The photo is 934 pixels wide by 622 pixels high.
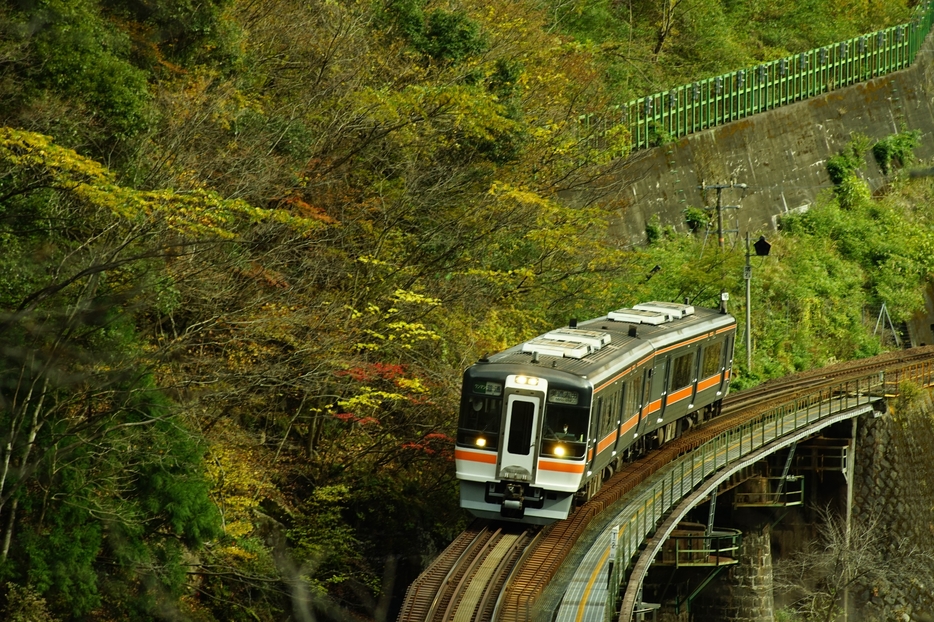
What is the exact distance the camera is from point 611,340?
68.3 ft

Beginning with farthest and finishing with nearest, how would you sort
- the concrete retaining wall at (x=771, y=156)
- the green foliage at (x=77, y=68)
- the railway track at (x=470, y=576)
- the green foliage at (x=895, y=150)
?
the green foliage at (x=895, y=150) < the concrete retaining wall at (x=771, y=156) < the green foliage at (x=77, y=68) < the railway track at (x=470, y=576)

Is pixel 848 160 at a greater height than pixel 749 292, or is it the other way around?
pixel 848 160

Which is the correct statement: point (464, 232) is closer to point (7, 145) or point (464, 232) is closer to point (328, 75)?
point (328, 75)

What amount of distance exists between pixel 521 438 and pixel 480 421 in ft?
2.00

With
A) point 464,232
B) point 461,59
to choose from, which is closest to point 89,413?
point 464,232

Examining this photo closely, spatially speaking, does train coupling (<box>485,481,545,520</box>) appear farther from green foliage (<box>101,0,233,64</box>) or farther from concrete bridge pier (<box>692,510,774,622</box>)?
concrete bridge pier (<box>692,510,774,622</box>)

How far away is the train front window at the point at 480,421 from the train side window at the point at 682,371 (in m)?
6.13

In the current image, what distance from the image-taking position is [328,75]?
2567 cm

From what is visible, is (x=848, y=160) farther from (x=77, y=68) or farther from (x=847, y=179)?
(x=77, y=68)

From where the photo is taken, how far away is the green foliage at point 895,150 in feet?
157

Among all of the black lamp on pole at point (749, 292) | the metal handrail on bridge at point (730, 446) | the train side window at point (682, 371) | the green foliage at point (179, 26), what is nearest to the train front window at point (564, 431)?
the metal handrail on bridge at point (730, 446)

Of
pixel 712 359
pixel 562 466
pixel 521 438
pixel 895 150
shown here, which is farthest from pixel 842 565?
pixel 895 150

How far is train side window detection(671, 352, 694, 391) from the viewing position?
23.2 metres

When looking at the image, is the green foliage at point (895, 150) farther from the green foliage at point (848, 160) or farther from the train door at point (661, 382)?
the train door at point (661, 382)
